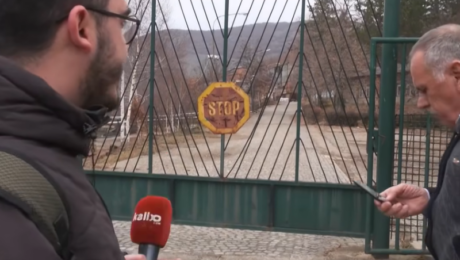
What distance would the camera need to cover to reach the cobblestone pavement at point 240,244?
6.02 m

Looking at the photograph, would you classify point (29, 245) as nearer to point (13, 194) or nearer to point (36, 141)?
point (13, 194)

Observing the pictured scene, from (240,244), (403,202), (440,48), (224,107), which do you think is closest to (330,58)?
(240,244)

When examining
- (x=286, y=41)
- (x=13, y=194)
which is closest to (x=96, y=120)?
(x=13, y=194)

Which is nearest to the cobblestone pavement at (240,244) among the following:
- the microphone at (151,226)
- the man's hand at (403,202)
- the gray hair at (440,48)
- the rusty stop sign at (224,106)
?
the rusty stop sign at (224,106)

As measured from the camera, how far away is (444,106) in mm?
2125

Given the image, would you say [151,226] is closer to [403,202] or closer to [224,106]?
[403,202]

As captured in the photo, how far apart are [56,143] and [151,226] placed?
0.75 metres

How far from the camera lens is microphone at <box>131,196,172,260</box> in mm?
1830

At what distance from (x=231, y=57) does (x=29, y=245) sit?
4229mm

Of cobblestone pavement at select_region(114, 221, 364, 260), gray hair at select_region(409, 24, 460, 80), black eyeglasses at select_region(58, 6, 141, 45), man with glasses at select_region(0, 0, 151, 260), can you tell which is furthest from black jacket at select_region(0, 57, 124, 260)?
cobblestone pavement at select_region(114, 221, 364, 260)

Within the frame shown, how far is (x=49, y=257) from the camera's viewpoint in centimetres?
99

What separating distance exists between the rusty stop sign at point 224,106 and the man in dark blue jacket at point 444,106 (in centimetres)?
273

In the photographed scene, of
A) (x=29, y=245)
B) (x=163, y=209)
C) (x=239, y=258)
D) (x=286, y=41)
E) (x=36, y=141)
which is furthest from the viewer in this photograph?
(x=239, y=258)

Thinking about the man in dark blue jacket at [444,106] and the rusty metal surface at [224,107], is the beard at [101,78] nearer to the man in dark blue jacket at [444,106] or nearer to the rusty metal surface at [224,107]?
the man in dark blue jacket at [444,106]
